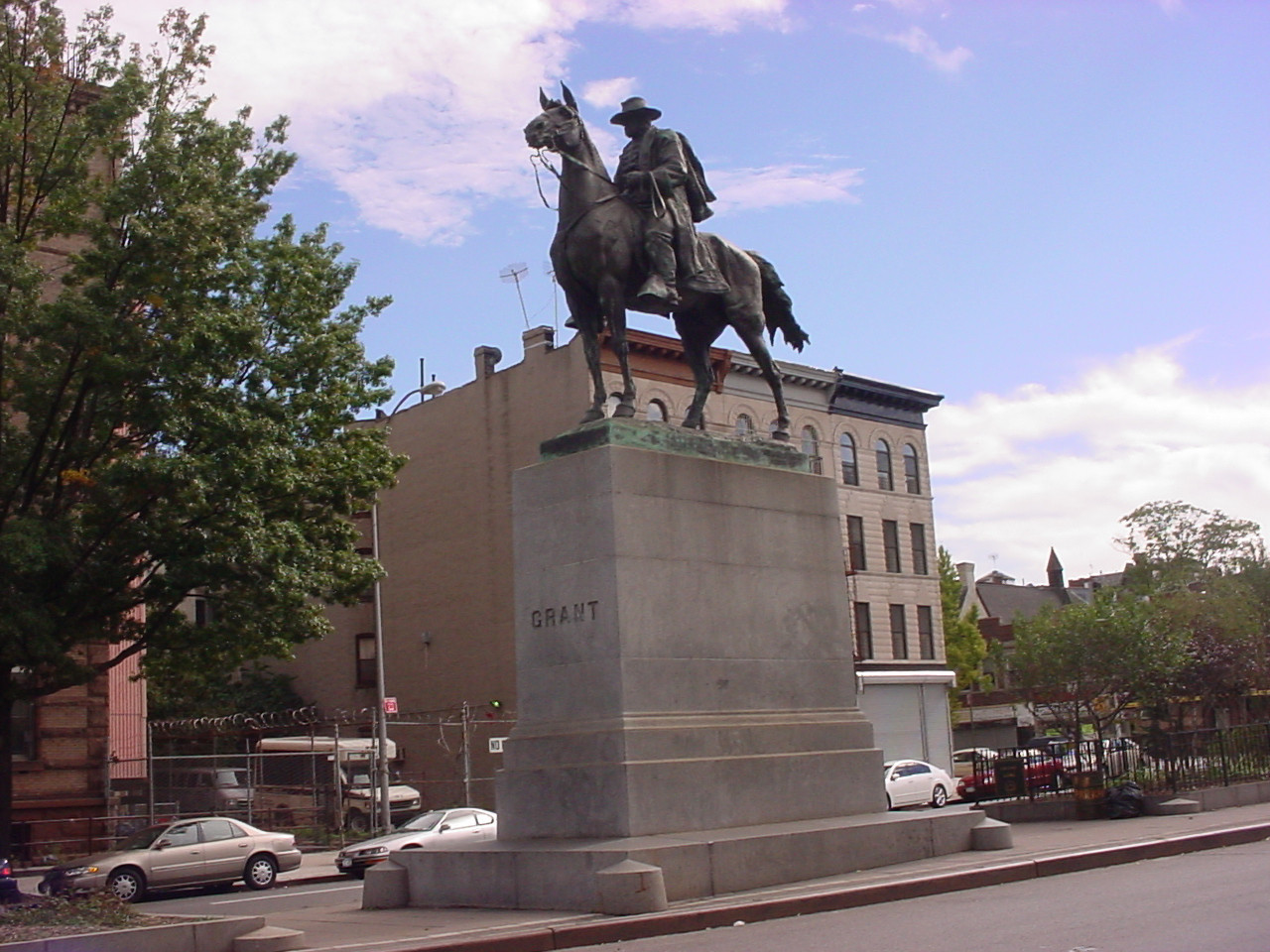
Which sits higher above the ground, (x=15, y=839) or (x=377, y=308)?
(x=377, y=308)

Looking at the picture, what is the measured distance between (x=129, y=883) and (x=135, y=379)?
29.5 feet

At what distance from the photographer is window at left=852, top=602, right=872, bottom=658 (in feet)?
178

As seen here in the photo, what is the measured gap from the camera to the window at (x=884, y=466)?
57.5 meters

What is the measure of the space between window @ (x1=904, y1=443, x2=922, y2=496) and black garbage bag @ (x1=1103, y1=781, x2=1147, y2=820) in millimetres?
36081

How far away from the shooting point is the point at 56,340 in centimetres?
2188

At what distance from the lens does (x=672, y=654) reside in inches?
531

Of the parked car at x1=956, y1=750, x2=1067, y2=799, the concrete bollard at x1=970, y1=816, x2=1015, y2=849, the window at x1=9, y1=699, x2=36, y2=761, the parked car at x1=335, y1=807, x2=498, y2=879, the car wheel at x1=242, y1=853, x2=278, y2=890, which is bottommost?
the car wheel at x1=242, y1=853, x2=278, y2=890

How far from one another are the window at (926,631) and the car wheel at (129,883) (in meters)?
37.9

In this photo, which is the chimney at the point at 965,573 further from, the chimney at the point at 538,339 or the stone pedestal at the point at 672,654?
the stone pedestal at the point at 672,654

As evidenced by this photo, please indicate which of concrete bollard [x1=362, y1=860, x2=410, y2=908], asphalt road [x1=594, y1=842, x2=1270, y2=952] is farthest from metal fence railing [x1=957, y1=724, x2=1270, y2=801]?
concrete bollard [x1=362, y1=860, x2=410, y2=908]

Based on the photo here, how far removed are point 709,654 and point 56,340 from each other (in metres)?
13.3

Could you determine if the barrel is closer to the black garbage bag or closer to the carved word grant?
the black garbage bag

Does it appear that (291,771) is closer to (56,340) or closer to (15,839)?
(15,839)

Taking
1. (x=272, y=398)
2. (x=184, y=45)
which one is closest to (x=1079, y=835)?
(x=272, y=398)
